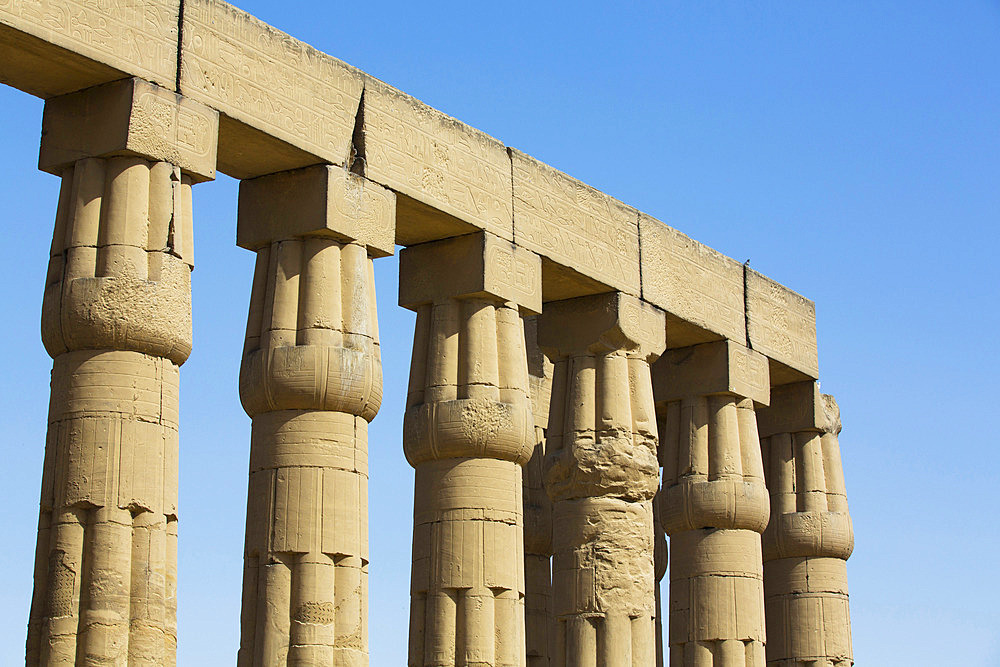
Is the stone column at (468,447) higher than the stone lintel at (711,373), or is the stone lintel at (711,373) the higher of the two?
the stone lintel at (711,373)

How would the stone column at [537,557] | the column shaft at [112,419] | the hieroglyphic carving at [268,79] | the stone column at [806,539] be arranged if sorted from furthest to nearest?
the stone column at [806,539], the stone column at [537,557], the hieroglyphic carving at [268,79], the column shaft at [112,419]

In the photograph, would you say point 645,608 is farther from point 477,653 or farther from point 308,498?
point 308,498

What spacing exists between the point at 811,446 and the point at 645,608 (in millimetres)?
5957

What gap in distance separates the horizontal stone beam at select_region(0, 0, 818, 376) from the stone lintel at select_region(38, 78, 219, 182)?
0.17 meters

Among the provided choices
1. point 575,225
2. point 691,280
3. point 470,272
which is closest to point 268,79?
point 470,272

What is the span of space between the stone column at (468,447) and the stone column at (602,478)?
1755 mm

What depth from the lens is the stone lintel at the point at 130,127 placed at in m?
17.3

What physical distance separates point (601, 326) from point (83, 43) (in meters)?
8.53

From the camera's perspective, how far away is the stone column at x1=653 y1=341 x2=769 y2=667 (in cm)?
2475

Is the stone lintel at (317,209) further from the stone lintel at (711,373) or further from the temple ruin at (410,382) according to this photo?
the stone lintel at (711,373)

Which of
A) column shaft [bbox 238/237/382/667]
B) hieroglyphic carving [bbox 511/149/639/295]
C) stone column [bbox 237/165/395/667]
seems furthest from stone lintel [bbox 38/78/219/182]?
hieroglyphic carving [bbox 511/149/639/295]

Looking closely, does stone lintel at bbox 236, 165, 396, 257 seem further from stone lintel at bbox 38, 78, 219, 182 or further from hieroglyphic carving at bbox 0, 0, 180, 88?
hieroglyphic carving at bbox 0, 0, 180, 88

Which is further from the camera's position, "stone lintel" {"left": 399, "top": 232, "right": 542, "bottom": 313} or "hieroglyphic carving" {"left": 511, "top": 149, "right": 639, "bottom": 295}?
"hieroglyphic carving" {"left": 511, "top": 149, "right": 639, "bottom": 295}

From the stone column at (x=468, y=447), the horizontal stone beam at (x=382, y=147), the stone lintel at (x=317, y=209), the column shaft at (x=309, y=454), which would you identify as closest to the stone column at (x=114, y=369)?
the horizontal stone beam at (x=382, y=147)
